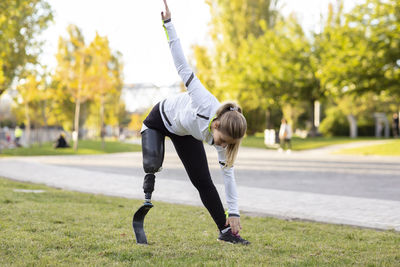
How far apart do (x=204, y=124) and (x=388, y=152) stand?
703 inches

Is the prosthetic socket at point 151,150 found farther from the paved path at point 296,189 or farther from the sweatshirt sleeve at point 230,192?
the paved path at point 296,189

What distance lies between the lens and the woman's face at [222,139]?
3154 millimetres

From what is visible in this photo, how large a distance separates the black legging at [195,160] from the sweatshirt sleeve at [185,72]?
58cm

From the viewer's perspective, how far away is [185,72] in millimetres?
3404

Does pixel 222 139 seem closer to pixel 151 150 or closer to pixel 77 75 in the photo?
pixel 151 150

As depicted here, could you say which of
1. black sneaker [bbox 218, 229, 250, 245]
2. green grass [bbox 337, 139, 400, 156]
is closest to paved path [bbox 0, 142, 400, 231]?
black sneaker [bbox 218, 229, 250, 245]

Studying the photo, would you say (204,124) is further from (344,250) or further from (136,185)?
(136,185)

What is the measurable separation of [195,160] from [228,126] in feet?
2.91

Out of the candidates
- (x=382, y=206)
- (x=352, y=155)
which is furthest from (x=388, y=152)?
(x=382, y=206)

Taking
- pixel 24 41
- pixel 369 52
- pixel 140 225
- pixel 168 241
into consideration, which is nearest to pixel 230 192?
pixel 168 241

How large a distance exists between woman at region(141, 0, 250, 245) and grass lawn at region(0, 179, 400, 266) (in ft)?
1.15

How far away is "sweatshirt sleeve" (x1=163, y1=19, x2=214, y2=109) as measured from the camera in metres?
3.35

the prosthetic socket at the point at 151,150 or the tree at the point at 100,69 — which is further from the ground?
the tree at the point at 100,69

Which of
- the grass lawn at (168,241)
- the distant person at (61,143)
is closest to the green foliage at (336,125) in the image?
the distant person at (61,143)
